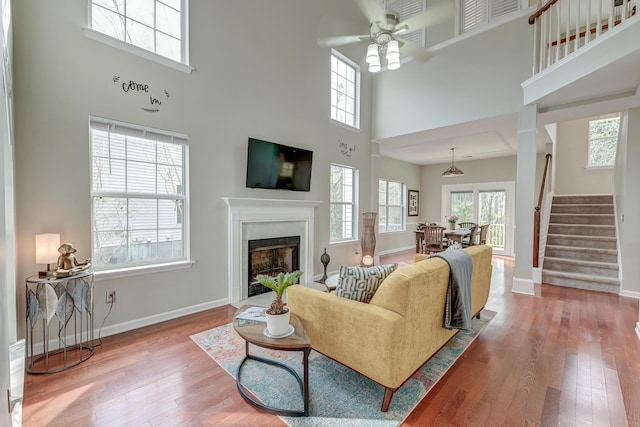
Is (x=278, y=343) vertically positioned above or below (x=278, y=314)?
below

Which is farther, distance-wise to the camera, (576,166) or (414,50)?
(576,166)

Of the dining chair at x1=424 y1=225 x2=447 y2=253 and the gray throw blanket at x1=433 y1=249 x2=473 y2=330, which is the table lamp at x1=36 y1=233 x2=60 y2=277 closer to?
the gray throw blanket at x1=433 y1=249 x2=473 y2=330

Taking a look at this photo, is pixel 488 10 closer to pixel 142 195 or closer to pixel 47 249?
pixel 142 195

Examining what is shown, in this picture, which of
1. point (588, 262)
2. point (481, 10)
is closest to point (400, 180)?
point (481, 10)

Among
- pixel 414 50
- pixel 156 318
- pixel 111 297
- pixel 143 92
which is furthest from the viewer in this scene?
pixel 414 50

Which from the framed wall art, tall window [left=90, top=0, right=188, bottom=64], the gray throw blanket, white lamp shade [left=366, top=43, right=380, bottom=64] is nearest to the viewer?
the gray throw blanket

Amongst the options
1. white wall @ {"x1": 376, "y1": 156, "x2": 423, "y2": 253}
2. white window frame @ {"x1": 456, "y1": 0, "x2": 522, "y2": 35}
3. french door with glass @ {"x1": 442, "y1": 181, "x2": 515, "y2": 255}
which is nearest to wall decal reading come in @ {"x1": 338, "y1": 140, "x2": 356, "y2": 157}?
white wall @ {"x1": 376, "y1": 156, "x2": 423, "y2": 253}

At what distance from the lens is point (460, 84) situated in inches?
186

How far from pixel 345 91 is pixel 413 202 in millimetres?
4575

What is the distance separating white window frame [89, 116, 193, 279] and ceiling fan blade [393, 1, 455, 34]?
2663 mm

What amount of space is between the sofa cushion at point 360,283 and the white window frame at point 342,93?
360 centimetres

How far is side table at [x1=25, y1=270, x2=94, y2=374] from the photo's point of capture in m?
2.27

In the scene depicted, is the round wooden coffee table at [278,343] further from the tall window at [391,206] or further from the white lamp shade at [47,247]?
the tall window at [391,206]

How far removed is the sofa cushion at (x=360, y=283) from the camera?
2066 mm
